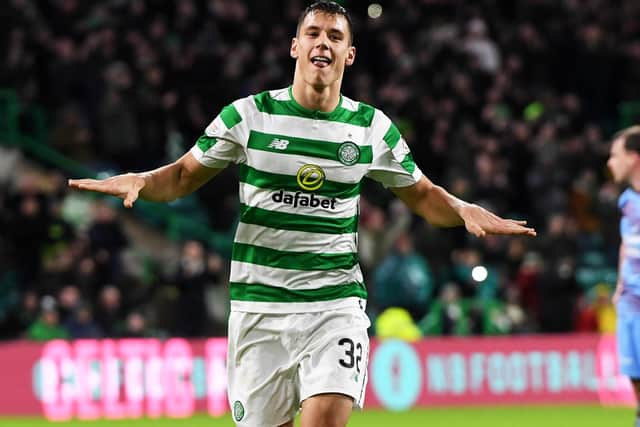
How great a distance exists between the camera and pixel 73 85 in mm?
18500

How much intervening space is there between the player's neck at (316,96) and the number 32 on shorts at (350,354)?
105 centimetres

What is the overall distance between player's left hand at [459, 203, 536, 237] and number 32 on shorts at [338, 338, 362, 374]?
2.38 ft

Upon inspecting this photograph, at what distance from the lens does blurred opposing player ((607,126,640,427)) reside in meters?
9.81

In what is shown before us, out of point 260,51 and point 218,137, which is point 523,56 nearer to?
point 260,51

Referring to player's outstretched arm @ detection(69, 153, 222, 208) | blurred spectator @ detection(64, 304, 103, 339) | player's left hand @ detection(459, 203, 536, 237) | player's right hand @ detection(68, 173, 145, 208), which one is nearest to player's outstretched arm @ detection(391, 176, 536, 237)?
player's left hand @ detection(459, 203, 536, 237)

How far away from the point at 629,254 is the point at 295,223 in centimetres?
431

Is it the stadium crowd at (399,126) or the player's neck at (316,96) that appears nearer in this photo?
the player's neck at (316,96)

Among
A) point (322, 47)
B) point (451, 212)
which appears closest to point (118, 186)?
point (322, 47)

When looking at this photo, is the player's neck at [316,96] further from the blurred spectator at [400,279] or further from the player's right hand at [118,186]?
the blurred spectator at [400,279]

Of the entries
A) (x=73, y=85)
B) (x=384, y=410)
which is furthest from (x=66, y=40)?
(x=384, y=410)

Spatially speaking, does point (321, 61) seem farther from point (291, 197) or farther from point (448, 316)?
point (448, 316)

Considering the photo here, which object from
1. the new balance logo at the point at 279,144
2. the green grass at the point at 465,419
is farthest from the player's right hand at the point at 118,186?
the green grass at the point at 465,419

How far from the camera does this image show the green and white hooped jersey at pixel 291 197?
20.9 ft

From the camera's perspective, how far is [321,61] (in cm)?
637
